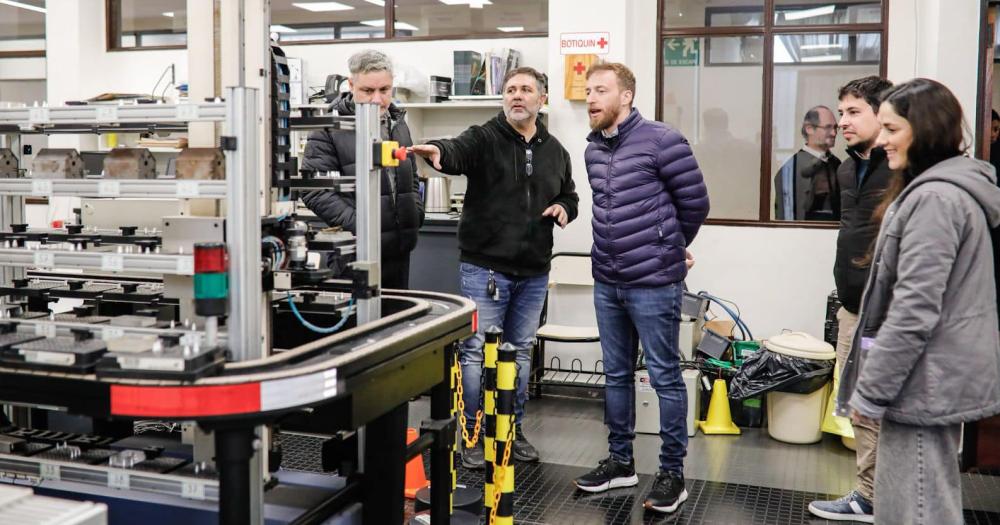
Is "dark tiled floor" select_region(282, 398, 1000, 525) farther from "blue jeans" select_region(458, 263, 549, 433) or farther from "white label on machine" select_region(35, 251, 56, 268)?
"white label on machine" select_region(35, 251, 56, 268)

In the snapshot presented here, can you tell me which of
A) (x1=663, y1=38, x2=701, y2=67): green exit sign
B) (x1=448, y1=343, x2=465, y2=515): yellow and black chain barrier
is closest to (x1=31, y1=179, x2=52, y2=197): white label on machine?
(x1=448, y1=343, x2=465, y2=515): yellow and black chain barrier

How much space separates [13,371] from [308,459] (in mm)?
2213

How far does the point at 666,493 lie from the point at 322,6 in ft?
14.8

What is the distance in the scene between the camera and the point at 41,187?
2.19 m

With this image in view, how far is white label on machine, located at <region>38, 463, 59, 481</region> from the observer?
2.21 meters

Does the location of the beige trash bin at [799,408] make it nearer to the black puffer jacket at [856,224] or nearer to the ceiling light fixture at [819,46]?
the black puffer jacket at [856,224]

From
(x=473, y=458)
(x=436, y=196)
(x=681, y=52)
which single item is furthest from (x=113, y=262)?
(x=681, y=52)

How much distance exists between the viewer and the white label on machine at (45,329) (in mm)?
2139

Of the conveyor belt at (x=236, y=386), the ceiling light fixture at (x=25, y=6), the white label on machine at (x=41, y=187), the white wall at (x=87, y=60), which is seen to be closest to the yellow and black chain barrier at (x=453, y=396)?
the conveyor belt at (x=236, y=386)

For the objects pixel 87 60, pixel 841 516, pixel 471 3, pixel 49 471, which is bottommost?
pixel 841 516

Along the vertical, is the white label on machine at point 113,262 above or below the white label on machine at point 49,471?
above

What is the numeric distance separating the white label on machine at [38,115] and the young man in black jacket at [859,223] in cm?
260

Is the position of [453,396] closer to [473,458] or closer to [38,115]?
[473,458]

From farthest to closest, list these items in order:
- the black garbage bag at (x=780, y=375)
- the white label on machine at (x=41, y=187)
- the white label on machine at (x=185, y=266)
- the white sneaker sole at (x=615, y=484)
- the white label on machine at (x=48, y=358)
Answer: the black garbage bag at (x=780, y=375)
the white sneaker sole at (x=615, y=484)
the white label on machine at (x=41, y=187)
the white label on machine at (x=185, y=266)
the white label on machine at (x=48, y=358)
